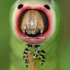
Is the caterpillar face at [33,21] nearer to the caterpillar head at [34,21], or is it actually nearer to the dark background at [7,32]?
the caterpillar head at [34,21]

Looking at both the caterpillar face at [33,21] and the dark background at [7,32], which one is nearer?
the caterpillar face at [33,21]

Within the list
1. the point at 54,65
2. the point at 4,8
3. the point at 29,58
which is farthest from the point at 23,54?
the point at 4,8

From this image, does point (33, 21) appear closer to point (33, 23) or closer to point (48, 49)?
point (33, 23)

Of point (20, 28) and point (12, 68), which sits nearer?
point (20, 28)

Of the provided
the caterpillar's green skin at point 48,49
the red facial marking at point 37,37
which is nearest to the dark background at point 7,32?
the caterpillar's green skin at point 48,49

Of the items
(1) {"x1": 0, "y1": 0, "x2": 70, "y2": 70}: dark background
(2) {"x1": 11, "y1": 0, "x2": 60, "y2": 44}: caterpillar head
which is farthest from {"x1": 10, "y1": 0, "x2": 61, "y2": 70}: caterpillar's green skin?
(1) {"x1": 0, "y1": 0, "x2": 70, "y2": 70}: dark background

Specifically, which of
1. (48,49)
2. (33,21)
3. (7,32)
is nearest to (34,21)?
(33,21)

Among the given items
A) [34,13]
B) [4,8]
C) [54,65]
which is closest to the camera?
[34,13]

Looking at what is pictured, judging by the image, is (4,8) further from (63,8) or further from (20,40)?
(20,40)
